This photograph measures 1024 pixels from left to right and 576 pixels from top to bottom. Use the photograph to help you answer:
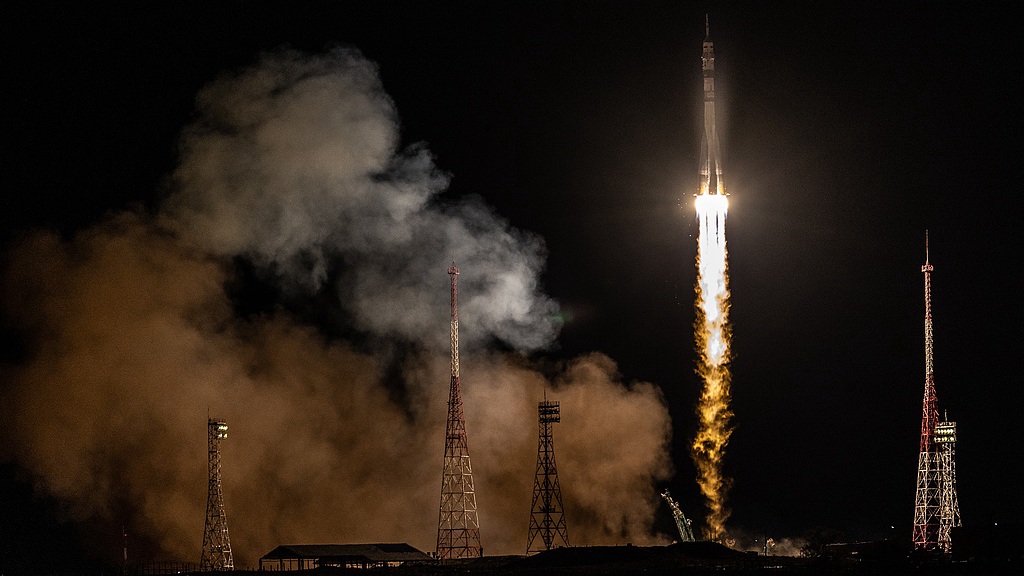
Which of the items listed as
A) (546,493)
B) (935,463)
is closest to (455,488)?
(546,493)

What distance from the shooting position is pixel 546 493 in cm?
9788

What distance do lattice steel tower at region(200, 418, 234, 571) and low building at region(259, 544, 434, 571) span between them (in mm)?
2097

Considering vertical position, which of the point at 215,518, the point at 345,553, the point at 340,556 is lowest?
the point at 340,556

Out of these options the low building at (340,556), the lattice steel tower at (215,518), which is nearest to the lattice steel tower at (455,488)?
the low building at (340,556)

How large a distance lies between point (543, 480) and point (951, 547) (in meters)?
21.9

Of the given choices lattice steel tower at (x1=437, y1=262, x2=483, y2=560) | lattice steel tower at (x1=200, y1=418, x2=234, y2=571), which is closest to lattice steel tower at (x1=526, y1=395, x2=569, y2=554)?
lattice steel tower at (x1=437, y1=262, x2=483, y2=560)

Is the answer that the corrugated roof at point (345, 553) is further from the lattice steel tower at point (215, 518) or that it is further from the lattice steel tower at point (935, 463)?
the lattice steel tower at point (935, 463)

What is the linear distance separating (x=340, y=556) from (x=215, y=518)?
659 centimetres

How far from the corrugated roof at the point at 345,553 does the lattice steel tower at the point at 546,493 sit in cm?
594

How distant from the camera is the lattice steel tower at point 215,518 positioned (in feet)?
320

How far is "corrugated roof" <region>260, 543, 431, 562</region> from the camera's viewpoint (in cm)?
9812

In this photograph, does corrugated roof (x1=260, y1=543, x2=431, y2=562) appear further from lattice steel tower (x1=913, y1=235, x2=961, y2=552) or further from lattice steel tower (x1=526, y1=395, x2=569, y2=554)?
lattice steel tower (x1=913, y1=235, x2=961, y2=552)

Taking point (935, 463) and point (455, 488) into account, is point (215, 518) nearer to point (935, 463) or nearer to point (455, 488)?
point (455, 488)

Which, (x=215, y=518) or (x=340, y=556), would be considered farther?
(x=340, y=556)
